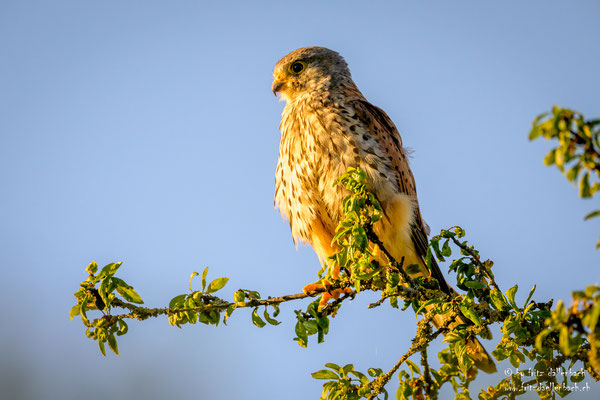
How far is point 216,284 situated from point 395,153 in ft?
6.26

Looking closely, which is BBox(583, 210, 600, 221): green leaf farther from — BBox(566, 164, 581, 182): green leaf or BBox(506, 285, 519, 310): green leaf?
BBox(506, 285, 519, 310): green leaf

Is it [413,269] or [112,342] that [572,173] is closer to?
[413,269]

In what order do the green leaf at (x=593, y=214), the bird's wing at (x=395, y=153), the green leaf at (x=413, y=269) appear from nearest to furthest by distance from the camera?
the green leaf at (x=593, y=214), the green leaf at (x=413, y=269), the bird's wing at (x=395, y=153)

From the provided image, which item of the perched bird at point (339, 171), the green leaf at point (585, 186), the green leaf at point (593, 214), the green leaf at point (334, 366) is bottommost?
the green leaf at point (593, 214)

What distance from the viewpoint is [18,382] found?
30.3 ft

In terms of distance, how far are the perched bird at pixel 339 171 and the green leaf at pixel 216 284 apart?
122 cm

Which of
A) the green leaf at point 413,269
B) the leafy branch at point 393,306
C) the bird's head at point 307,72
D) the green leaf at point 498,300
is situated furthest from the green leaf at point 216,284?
the bird's head at point 307,72

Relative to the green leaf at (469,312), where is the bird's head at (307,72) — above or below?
above

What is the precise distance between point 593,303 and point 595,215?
0.63ft

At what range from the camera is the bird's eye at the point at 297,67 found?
4.70m

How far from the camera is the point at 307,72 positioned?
4.63 meters

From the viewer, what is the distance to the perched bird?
3.63 meters

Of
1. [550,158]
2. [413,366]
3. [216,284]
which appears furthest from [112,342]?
[550,158]

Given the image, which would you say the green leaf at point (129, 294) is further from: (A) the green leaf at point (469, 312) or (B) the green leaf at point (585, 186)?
(B) the green leaf at point (585, 186)
